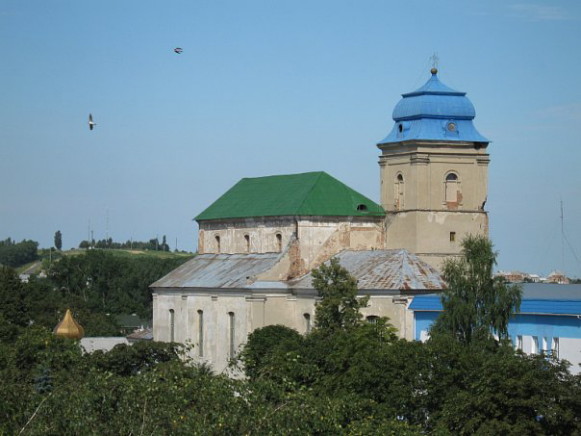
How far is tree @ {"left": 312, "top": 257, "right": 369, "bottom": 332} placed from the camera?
188 ft

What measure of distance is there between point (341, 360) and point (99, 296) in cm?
7659

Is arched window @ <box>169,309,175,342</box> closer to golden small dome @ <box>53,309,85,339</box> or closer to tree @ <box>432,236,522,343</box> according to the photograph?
golden small dome @ <box>53,309,85,339</box>

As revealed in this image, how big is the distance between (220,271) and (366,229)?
803cm

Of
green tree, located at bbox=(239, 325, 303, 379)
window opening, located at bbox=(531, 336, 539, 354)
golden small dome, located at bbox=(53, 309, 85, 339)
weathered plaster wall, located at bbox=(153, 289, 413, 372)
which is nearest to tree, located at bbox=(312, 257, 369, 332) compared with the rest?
green tree, located at bbox=(239, 325, 303, 379)

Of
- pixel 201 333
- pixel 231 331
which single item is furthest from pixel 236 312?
pixel 201 333

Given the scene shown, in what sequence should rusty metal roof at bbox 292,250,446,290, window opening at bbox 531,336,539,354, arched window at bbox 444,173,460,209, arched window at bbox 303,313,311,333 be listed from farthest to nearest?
arched window at bbox 444,173,460,209
arched window at bbox 303,313,311,333
rusty metal roof at bbox 292,250,446,290
window opening at bbox 531,336,539,354

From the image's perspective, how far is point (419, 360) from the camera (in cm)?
4678

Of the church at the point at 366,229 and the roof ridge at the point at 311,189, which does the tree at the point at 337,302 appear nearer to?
the church at the point at 366,229

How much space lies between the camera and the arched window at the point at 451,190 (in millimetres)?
67812

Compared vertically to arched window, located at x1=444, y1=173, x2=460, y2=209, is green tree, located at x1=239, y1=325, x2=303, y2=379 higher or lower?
lower

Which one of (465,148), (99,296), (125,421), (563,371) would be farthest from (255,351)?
(99,296)

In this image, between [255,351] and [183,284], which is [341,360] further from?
[183,284]

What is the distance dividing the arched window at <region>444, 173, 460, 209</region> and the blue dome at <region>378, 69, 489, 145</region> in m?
1.77

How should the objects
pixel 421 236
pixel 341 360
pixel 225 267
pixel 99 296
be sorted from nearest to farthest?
1. pixel 341 360
2. pixel 421 236
3. pixel 225 267
4. pixel 99 296
